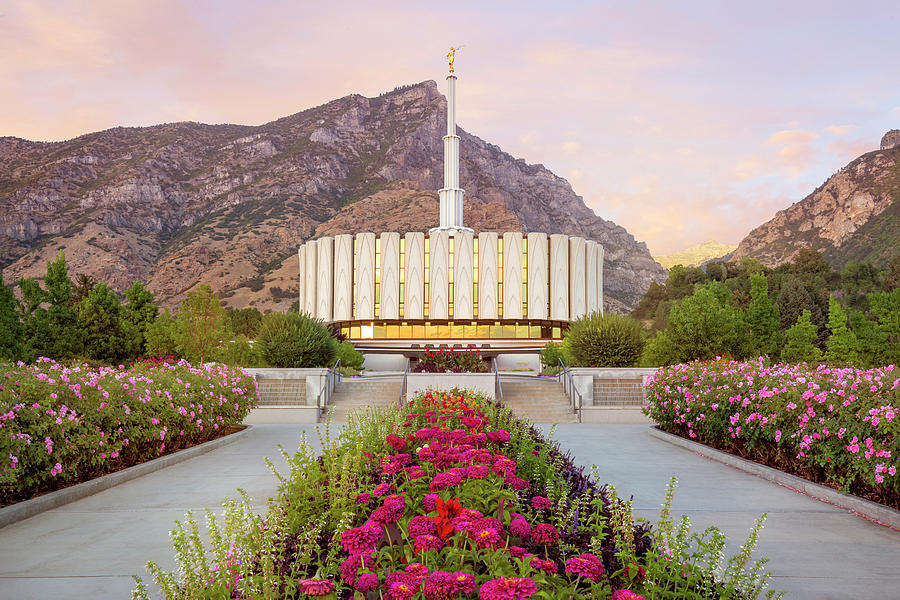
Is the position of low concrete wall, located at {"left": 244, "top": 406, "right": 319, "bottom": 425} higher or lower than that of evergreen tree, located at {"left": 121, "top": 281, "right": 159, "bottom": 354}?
lower

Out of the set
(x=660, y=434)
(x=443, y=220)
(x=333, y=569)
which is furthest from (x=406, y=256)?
(x=333, y=569)

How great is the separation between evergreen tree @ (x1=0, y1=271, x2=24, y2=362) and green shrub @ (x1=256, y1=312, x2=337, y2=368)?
11.5 metres

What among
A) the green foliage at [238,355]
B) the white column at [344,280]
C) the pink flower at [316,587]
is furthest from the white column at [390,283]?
the pink flower at [316,587]

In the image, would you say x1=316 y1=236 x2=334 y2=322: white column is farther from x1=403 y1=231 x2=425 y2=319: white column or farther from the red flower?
the red flower

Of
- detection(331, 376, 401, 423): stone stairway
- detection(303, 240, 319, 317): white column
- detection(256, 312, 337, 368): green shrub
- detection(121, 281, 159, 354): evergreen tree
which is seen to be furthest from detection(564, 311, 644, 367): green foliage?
detection(303, 240, 319, 317): white column

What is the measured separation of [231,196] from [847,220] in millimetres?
128339

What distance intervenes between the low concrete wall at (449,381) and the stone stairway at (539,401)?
0.90m

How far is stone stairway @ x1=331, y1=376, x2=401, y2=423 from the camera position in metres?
21.2

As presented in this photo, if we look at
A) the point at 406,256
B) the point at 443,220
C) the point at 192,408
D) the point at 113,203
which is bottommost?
the point at 192,408

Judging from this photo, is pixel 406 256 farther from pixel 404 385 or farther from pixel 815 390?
pixel 815 390

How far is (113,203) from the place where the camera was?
13312cm

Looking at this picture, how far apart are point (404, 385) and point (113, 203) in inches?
5319

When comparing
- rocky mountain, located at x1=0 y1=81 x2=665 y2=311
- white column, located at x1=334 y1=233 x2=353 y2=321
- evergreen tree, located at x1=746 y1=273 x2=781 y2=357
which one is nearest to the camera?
evergreen tree, located at x1=746 y1=273 x2=781 y2=357

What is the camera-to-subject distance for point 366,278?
216ft
